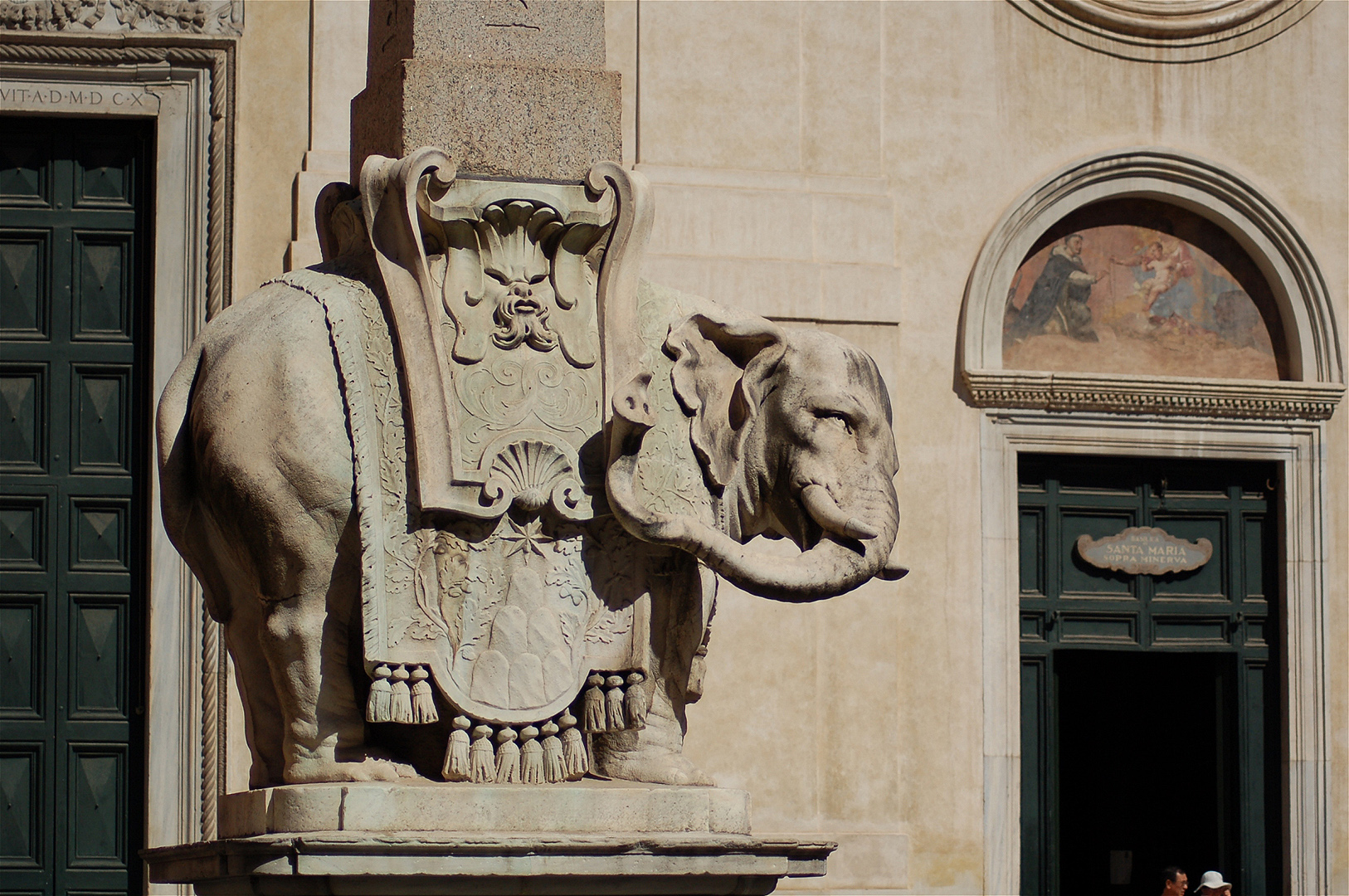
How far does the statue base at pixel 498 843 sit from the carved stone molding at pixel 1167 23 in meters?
8.18

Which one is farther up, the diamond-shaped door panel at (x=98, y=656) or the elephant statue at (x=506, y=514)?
the elephant statue at (x=506, y=514)

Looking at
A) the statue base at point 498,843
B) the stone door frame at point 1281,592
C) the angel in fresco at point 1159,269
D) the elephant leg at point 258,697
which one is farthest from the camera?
the angel in fresco at point 1159,269

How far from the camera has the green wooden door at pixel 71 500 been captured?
34.7 feet

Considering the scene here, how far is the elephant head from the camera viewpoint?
4410mm

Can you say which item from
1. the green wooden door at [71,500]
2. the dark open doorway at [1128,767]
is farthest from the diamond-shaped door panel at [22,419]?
the dark open doorway at [1128,767]

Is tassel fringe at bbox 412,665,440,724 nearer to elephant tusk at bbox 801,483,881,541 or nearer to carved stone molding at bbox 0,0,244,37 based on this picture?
elephant tusk at bbox 801,483,881,541

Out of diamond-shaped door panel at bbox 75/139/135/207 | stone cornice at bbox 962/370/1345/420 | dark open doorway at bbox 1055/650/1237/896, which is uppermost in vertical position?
diamond-shaped door panel at bbox 75/139/135/207

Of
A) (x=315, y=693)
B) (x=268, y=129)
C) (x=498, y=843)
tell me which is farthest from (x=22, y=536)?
(x=498, y=843)

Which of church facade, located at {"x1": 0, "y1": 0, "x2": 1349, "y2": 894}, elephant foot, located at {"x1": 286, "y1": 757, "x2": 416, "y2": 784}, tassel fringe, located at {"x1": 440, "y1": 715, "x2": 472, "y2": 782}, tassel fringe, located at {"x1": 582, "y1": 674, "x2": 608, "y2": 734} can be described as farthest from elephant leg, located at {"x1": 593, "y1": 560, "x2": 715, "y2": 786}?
church facade, located at {"x1": 0, "y1": 0, "x2": 1349, "y2": 894}

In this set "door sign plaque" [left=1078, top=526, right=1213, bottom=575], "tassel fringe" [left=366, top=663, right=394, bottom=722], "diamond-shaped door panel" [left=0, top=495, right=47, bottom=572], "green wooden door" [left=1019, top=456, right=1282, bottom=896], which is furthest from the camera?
"door sign plaque" [left=1078, top=526, right=1213, bottom=575]

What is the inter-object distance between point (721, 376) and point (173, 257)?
6659 millimetres

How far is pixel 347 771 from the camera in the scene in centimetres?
433

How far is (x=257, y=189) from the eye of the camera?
1069 centimetres

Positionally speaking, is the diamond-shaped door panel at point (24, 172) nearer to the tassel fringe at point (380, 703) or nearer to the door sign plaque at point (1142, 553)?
the door sign plaque at point (1142, 553)
